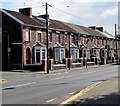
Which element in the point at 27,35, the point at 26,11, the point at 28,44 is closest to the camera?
the point at 28,44

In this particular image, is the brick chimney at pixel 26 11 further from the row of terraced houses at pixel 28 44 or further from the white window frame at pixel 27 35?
the white window frame at pixel 27 35

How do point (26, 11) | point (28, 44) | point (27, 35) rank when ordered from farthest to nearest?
point (26, 11)
point (27, 35)
point (28, 44)

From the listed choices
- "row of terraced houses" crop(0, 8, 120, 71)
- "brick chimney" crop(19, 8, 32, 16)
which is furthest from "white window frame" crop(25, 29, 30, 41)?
"brick chimney" crop(19, 8, 32, 16)

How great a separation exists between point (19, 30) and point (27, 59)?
445cm

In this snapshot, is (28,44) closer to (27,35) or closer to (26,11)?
(27,35)

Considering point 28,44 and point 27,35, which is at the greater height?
point 27,35

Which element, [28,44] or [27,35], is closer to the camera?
[28,44]

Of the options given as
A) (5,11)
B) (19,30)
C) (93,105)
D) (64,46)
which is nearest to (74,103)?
(93,105)

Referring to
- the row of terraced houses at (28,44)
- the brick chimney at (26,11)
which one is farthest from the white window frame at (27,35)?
the brick chimney at (26,11)

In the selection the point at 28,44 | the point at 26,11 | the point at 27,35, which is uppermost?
the point at 26,11

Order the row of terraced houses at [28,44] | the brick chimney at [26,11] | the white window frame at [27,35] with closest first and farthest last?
the row of terraced houses at [28,44] < the white window frame at [27,35] < the brick chimney at [26,11]

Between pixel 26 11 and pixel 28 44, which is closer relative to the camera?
pixel 28 44

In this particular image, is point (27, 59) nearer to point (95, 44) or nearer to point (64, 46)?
point (64, 46)

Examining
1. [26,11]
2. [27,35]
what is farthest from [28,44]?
[26,11]
